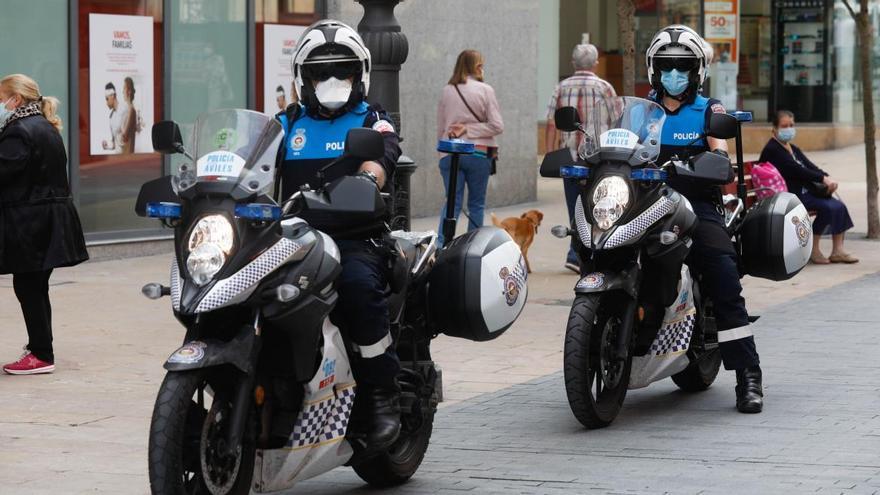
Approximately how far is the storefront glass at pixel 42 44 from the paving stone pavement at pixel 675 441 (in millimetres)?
6734

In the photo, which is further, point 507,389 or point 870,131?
point 870,131

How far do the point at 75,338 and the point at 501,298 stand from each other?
4706 millimetres

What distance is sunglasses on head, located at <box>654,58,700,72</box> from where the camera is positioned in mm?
8117

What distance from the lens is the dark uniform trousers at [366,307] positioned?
5.82 metres

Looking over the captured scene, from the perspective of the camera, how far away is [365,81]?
6203 mm

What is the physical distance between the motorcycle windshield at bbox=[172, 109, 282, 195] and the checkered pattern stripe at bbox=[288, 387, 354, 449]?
2.54 ft

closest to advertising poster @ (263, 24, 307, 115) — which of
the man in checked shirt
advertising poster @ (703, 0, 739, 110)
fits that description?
the man in checked shirt

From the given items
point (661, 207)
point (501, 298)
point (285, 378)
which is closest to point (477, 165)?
point (661, 207)

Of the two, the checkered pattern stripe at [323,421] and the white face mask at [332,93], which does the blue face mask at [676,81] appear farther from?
the checkered pattern stripe at [323,421]

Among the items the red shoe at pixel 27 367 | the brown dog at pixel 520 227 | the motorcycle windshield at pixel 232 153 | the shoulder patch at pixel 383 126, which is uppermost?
the shoulder patch at pixel 383 126

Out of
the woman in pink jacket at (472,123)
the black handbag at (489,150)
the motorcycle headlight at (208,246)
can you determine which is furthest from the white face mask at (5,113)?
the black handbag at (489,150)

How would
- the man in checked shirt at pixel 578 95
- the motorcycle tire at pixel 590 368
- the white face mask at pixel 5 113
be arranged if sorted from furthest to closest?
1. the man in checked shirt at pixel 578 95
2. the white face mask at pixel 5 113
3. the motorcycle tire at pixel 590 368

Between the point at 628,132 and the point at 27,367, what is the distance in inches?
143

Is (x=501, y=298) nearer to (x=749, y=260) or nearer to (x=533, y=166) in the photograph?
(x=749, y=260)
